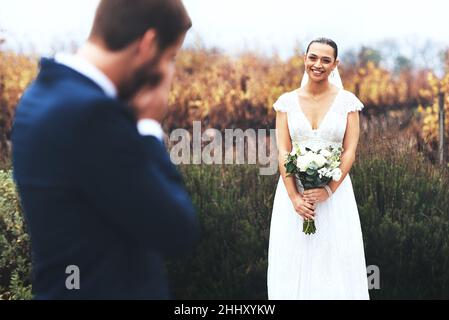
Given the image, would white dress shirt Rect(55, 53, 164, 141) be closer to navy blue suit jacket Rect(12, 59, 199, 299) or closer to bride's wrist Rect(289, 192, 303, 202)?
navy blue suit jacket Rect(12, 59, 199, 299)

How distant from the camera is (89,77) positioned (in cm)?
131

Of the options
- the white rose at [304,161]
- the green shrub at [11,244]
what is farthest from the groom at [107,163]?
the green shrub at [11,244]

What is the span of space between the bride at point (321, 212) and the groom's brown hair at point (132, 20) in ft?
8.34

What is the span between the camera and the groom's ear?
4.42 ft

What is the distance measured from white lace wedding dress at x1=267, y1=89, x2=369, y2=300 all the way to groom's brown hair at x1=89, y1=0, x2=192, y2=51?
258cm

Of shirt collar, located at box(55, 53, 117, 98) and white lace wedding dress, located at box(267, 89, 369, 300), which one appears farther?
white lace wedding dress, located at box(267, 89, 369, 300)

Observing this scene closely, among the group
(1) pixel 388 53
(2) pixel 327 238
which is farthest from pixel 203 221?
(1) pixel 388 53

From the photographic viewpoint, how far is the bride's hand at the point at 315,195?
379cm

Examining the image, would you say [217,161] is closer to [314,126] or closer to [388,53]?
[314,126]

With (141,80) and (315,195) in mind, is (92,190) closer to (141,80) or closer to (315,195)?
(141,80)

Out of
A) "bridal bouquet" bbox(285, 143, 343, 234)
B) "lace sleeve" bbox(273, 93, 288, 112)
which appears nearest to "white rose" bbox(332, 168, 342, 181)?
"bridal bouquet" bbox(285, 143, 343, 234)

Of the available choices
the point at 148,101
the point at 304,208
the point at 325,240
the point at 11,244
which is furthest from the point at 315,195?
the point at 148,101

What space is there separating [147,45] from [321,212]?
108 inches
